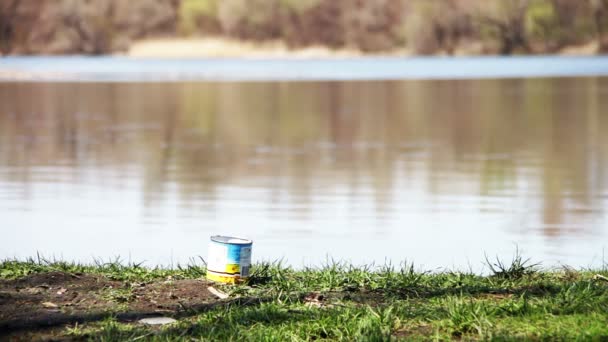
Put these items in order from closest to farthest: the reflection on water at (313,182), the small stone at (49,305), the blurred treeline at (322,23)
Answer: the small stone at (49,305) → the reflection on water at (313,182) → the blurred treeline at (322,23)

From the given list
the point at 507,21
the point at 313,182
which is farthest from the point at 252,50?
the point at 313,182

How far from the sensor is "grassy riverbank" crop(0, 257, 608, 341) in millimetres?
5852

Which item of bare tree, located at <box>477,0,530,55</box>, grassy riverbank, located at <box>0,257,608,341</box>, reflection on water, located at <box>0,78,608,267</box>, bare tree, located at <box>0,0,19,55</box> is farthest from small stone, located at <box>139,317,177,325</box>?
bare tree, located at <box>0,0,19,55</box>

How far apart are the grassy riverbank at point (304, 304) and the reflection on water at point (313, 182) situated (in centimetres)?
206

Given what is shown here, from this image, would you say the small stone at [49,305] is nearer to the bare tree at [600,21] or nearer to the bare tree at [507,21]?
the bare tree at [507,21]

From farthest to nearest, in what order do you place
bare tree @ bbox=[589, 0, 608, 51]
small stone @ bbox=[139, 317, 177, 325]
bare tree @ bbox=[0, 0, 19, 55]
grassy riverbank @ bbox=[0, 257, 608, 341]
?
bare tree @ bbox=[0, 0, 19, 55] → bare tree @ bbox=[589, 0, 608, 51] → small stone @ bbox=[139, 317, 177, 325] → grassy riverbank @ bbox=[0, 257, 608, 341]

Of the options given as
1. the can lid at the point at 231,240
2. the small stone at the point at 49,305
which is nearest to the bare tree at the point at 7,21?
the can lid at the point at 231,240

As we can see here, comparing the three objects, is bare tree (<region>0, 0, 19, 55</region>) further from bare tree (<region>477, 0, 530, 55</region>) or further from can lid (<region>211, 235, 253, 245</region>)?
can lid (<region>211, 235, 253, 245</region>)

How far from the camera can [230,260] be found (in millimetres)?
6859

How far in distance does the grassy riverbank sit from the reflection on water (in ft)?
6.77

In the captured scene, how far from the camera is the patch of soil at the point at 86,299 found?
615 cm

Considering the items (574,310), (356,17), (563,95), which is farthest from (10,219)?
(356,17)

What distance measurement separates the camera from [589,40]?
92.5 metres

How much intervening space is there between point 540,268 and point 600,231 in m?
2.80
